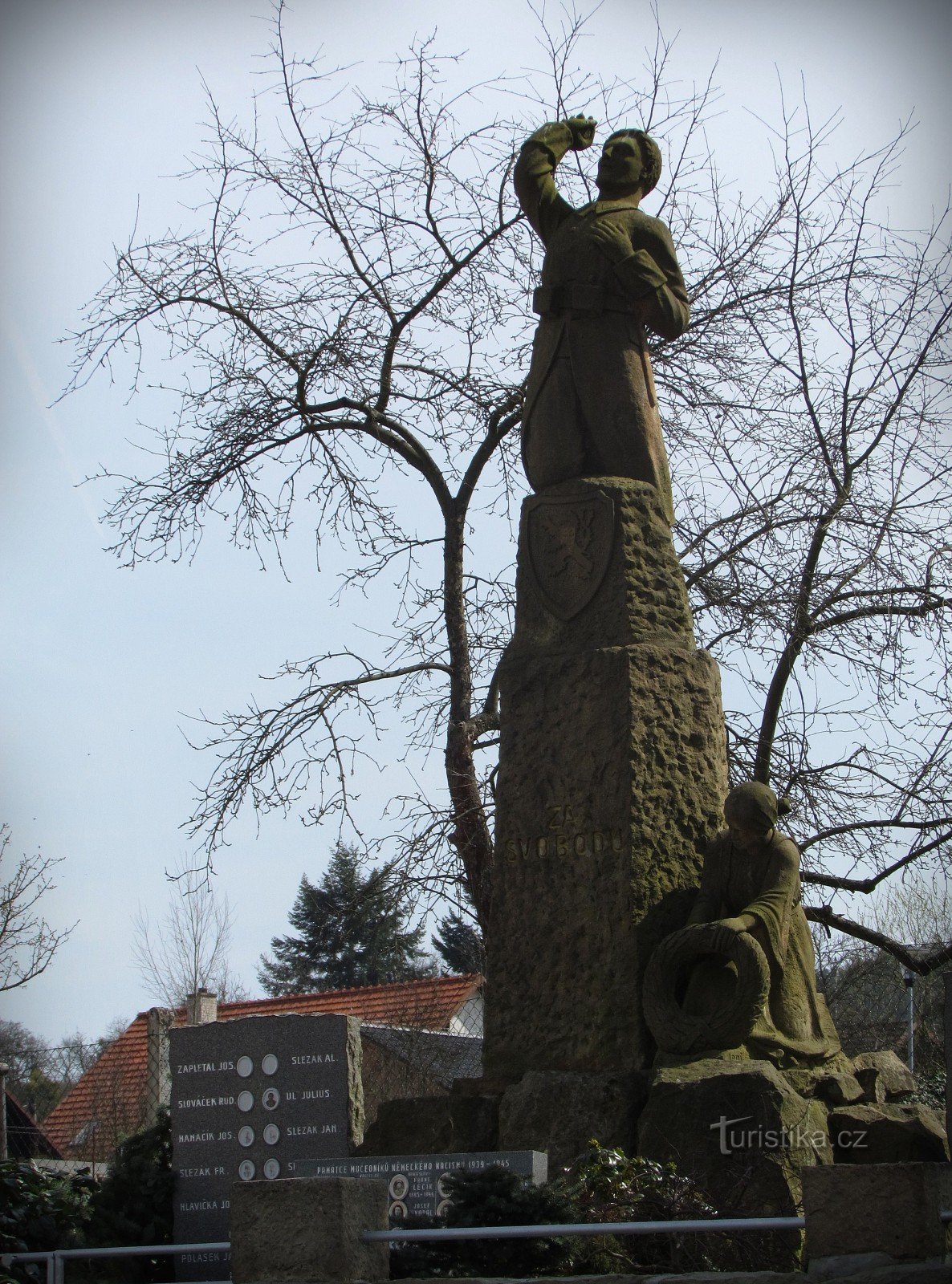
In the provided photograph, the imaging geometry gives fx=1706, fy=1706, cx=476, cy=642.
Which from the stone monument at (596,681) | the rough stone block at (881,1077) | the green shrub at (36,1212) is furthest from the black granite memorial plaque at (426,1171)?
the green shrub at (36,1212)

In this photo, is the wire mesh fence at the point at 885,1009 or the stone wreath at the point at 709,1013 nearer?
the stone wreath at the point at 709,1013

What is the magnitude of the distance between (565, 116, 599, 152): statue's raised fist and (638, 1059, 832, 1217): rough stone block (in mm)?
5119

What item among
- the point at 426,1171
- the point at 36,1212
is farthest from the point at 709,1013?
the point at 36,1212

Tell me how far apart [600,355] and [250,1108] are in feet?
13.8

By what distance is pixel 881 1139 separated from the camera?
744cm

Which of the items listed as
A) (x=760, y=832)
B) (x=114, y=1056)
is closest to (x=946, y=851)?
(x=760, y=832)

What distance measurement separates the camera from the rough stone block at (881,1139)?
738 centimetres

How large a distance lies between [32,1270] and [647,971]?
3.40 meters

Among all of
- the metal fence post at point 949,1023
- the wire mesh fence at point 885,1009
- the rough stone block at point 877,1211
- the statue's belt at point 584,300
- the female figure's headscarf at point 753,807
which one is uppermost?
the statue's belt at point 584,300

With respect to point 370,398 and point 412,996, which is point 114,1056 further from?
point 370,398

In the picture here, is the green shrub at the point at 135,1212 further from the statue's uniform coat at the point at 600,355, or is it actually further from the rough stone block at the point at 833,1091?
the statue's uniform coat at the point at 600,355

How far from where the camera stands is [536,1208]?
20.3 feet

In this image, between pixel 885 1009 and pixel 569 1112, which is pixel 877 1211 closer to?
pixel 569 1112

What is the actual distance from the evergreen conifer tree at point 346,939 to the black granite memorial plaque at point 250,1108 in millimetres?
4566
